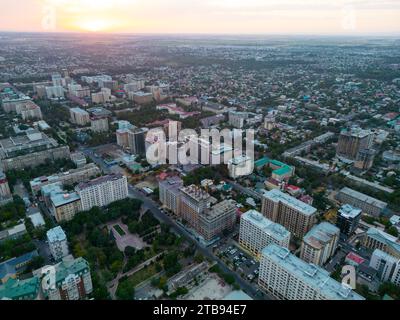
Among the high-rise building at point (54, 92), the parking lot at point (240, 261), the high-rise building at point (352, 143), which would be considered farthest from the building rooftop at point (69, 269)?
the high-rise building at point (54, 92)

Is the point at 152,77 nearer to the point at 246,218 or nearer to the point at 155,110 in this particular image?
the point at 155,110

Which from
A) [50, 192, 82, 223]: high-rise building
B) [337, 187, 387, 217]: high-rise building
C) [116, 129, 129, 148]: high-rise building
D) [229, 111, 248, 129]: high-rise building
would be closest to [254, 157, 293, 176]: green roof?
[337, 187, 387, 217]: high-rise building

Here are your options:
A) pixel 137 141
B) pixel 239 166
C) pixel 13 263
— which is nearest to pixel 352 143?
pixel 239 166

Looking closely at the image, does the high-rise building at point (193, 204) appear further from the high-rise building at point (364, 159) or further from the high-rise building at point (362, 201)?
the high-rise building at point (364, 159)

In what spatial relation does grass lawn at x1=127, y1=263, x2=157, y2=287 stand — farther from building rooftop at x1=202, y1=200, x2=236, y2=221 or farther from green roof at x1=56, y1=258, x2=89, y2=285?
building rooftop at x1=202, y1=200, x2=236, y2=221

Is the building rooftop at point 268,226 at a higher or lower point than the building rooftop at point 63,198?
higher

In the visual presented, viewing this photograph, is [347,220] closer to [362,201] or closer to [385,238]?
[385,238]

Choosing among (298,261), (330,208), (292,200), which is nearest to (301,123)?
(330,208)
